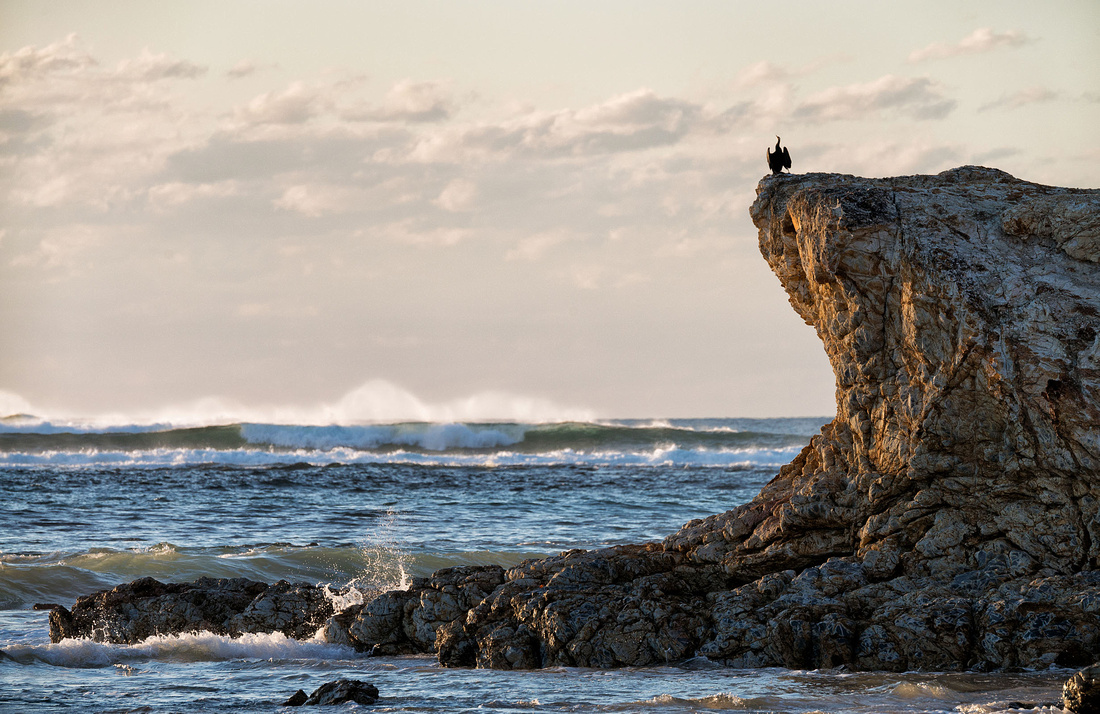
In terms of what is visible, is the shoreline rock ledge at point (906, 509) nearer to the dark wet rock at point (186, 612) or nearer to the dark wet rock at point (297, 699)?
the dark wet rock at point (186, 612)

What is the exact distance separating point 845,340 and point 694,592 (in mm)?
2670

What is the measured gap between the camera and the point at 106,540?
1592 cm

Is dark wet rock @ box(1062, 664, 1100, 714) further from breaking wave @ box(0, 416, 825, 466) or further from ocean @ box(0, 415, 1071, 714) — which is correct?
breaking wave @ box(0, 416, 825, 466)

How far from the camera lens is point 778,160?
10172 millimetres

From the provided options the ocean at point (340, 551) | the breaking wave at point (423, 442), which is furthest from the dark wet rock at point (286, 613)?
the breaking wave at point (423, 442)

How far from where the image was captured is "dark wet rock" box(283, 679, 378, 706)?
23.4 feet

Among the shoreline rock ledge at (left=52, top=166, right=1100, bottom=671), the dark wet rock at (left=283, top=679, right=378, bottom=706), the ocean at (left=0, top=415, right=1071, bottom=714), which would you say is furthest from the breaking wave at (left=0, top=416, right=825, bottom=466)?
the dark wet rock at (left=283, top=679, right=378, bottom=706)

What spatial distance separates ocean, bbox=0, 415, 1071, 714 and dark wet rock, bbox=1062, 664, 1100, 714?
203mm

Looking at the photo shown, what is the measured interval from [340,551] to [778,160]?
28.2ft

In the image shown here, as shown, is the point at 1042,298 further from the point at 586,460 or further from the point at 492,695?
the point at 586,460

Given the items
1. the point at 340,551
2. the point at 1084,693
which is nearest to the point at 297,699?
the point at 1084,693

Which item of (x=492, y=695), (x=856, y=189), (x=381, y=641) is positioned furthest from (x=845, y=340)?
(x=381, y=641)

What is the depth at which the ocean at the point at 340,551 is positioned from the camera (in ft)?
23.6

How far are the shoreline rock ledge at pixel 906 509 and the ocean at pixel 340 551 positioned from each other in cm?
33
